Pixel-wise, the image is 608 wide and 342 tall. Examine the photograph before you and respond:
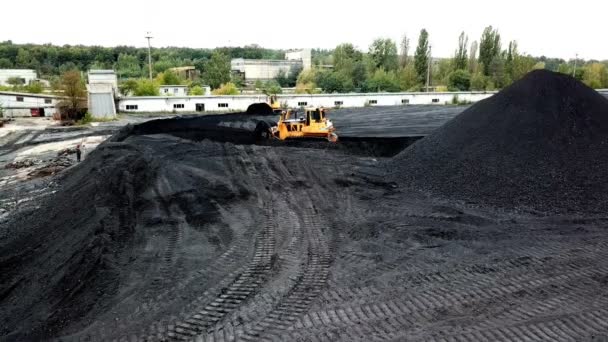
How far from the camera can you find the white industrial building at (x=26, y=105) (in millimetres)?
32906

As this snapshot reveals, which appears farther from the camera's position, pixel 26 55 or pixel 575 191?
pixel 26 55

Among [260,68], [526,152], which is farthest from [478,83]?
[260,68]

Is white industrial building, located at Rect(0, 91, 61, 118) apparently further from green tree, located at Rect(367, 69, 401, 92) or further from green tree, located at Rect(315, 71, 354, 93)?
green tree, located at Rect(367, 69, 401, 92)

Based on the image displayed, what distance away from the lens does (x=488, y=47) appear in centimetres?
5712

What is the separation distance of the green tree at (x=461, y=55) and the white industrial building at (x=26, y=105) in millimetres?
44729

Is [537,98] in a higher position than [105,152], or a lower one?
higher

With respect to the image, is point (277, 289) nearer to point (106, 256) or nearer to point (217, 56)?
point (106, 256)

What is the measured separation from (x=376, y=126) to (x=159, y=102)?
58.5 ft

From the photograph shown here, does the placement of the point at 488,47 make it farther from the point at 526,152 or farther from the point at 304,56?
the point at 526,152

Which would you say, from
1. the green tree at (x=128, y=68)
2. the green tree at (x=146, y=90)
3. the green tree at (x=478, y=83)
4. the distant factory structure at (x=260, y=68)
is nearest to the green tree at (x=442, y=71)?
the green tree at (x=478, y=83)

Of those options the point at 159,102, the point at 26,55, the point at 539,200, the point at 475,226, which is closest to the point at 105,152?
the point at 475,226

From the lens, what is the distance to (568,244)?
29.1 ft

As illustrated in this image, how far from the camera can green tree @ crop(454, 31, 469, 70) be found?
5656 cm

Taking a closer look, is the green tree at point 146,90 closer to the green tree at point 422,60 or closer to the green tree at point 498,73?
the green tree at point 422,60
